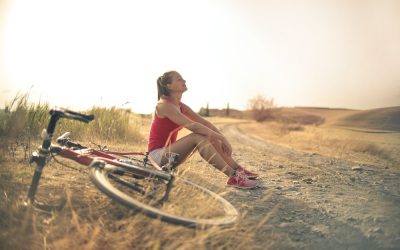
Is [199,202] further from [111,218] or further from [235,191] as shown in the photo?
[235,191]

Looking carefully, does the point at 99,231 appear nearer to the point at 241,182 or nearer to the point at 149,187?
the point at 149,187

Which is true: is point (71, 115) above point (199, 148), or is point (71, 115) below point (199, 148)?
above

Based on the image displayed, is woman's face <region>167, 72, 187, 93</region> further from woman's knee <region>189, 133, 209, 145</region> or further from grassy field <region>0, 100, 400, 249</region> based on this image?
grassy field <region>0, 100, 400, 249</region>

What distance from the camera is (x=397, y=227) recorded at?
3623mm

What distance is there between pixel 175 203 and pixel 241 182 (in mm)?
1612

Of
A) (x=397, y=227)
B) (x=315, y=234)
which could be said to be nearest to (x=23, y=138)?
(x=315, y=234)

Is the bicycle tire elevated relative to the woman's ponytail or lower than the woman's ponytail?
lower

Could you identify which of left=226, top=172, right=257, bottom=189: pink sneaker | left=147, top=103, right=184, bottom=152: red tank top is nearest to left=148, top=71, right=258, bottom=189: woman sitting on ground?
left=147, top=103, right=184, bottom=152: red tank top

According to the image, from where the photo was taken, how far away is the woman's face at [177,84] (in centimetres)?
444

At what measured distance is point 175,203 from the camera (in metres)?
3.22

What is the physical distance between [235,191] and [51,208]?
2107 mm

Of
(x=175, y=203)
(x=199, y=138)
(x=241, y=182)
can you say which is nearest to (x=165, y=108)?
(x=199, y=138)

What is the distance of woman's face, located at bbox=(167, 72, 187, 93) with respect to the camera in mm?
4441

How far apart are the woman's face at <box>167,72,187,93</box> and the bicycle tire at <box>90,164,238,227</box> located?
125 cm
